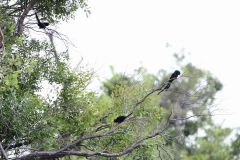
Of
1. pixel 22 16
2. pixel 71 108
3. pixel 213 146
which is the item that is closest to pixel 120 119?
pixel 71 108

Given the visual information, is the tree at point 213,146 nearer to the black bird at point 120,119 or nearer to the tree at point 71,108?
the tree at point 71,108

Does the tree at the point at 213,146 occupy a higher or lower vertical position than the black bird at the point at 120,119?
higher

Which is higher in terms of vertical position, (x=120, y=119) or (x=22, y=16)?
(x=22, y=16)

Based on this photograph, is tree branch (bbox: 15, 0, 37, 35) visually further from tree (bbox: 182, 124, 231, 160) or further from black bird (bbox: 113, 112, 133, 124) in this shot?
tree (bbox: 182, 124, 231, 160)

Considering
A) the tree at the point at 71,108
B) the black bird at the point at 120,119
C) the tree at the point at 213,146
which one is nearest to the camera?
the tree at the point at 71,108

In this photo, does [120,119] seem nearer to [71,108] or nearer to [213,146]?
[71,108]

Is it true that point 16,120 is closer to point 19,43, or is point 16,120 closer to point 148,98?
point 19,43

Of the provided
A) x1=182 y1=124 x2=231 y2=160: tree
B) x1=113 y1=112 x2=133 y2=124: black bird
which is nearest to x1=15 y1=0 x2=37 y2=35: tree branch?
x1=113 y1=112 x2=133 y2=124: black bird

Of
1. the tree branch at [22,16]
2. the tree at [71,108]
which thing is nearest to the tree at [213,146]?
the tree at [71,108]

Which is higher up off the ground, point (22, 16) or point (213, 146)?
point (22, 16)

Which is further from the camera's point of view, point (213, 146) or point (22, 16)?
point (213, 146)

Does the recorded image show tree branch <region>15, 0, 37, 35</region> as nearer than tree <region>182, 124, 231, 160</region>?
Yes

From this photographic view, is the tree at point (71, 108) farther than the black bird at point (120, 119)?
No

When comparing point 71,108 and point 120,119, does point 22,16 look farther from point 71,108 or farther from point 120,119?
point 120,119
